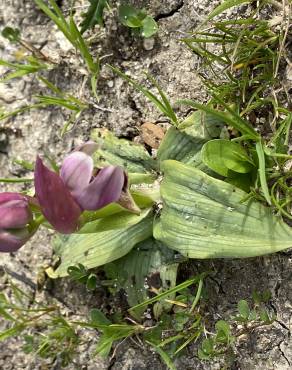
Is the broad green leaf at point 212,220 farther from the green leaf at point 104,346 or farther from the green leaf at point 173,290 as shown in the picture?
the green leaf at point 104,346

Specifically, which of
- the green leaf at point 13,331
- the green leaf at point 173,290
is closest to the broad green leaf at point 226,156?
the green leaf at point 173,290

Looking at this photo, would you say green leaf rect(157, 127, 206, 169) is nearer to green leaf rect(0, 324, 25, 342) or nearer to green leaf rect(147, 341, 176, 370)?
green leaf rect(147, 341, 176, 370)

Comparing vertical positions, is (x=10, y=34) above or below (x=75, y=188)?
above

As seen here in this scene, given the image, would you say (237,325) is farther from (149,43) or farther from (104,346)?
(149,43)

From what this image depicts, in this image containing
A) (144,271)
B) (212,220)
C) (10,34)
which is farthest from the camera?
(10,34)

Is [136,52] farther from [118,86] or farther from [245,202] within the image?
[245,202]

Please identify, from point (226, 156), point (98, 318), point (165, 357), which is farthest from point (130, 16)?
point (165, 357)

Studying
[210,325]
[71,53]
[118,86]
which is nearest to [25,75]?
[71,53]
